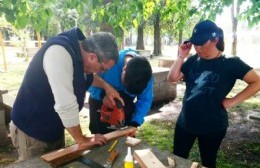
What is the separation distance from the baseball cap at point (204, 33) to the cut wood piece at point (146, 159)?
1.27 m

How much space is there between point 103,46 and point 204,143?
5.26 feet

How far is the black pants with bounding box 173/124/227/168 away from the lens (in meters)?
3.01

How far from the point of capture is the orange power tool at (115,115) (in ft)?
10.3

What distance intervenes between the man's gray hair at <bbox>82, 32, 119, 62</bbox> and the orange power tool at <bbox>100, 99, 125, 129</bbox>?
2.93 ft

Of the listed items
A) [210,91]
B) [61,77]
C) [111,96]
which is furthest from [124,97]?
[61,77]

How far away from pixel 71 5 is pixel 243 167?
3.74 m

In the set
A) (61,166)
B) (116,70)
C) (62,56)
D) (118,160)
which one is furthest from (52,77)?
(116,70)

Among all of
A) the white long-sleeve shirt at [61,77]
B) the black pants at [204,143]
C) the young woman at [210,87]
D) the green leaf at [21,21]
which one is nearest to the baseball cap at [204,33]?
the young woman at [210,87]

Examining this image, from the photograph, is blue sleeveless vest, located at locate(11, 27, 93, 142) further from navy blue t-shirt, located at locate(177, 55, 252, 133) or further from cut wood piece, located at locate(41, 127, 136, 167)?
navy blue t-shirt, located at locate(177, 55, 252, 133)

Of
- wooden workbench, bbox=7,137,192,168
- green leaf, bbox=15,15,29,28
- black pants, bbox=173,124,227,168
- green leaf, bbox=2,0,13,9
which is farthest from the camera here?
green leaf, bbox=15,15,29,28

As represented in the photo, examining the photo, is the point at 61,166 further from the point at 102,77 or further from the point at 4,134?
the point at 4,134

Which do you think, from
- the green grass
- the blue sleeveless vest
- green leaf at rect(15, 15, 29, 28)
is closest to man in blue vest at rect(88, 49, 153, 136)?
the blue sleeveless vest

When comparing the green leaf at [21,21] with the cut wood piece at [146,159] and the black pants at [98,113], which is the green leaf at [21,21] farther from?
the cut wood piece at [146,159]

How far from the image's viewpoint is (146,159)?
2244mm
